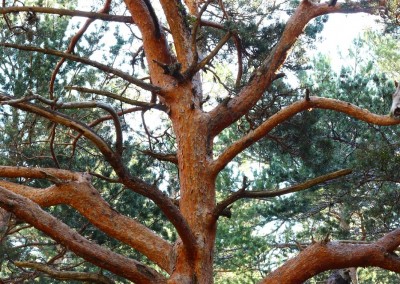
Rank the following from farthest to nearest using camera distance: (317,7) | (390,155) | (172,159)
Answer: (390,155), (317,7), (172,159)

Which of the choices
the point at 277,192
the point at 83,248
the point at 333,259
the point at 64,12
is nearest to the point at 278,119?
the point at 277,192

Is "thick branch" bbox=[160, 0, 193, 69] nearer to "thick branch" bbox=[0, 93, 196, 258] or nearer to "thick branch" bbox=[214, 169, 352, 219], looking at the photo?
"thick branch" bbox=[214, 169, 352, 219]

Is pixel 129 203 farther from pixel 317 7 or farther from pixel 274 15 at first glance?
pixel 317 7

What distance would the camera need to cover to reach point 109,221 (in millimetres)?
3697

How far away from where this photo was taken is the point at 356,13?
185 inches

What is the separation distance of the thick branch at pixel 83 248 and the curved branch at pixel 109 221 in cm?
30

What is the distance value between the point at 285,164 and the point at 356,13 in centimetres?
509

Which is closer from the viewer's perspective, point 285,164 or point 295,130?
point 295,130

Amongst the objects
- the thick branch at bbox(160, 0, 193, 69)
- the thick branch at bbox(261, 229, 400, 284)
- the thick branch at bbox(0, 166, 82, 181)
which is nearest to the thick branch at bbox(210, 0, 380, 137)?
the thick branch at bbox(160, 0, 193, 69)

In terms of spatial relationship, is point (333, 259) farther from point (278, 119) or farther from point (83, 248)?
point (83, 248)

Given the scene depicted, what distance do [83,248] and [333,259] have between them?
5.15 ft

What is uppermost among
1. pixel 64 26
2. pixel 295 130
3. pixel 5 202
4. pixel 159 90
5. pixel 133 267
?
pixel 64 26

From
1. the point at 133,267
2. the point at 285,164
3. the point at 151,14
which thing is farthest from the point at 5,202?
the point at 285,164

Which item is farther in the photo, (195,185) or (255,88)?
(255,88)
